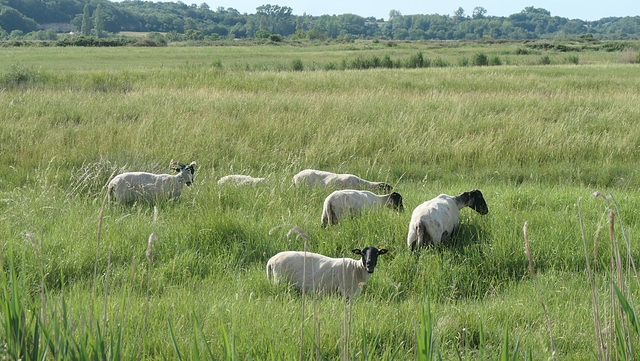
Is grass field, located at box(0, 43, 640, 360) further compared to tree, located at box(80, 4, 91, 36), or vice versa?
tree, located at box(80, 4, 91, 36)

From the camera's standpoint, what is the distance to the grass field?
3557 mm

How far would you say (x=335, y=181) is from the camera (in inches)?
339

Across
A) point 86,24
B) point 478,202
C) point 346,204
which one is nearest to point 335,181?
point 346,204

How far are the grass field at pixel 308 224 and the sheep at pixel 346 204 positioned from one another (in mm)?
194

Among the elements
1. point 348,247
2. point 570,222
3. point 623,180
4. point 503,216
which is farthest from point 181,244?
point 623,180

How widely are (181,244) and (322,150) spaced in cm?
578

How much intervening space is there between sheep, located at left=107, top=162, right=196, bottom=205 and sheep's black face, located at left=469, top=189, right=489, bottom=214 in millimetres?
4249

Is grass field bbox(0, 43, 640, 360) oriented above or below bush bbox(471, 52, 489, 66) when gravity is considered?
below

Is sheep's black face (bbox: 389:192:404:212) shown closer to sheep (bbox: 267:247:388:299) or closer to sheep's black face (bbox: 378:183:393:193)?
sheep's black face (bbox: 378:183:393:193)

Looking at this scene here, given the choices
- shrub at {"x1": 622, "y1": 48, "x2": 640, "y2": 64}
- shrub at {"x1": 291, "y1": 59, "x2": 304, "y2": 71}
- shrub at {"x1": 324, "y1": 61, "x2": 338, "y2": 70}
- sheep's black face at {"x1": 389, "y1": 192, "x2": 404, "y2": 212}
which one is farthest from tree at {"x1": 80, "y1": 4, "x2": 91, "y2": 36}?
sheep's black face at {"x1": 389, "y1": 192, "x2": 404, "y2": 212}

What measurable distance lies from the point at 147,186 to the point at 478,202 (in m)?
4.81

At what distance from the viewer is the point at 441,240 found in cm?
624

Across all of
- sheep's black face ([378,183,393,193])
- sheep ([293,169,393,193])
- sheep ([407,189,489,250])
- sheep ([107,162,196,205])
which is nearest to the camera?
sheep ([407,189,489,250])

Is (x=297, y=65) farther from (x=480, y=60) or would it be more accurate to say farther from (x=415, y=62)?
(x=480, y=60)
